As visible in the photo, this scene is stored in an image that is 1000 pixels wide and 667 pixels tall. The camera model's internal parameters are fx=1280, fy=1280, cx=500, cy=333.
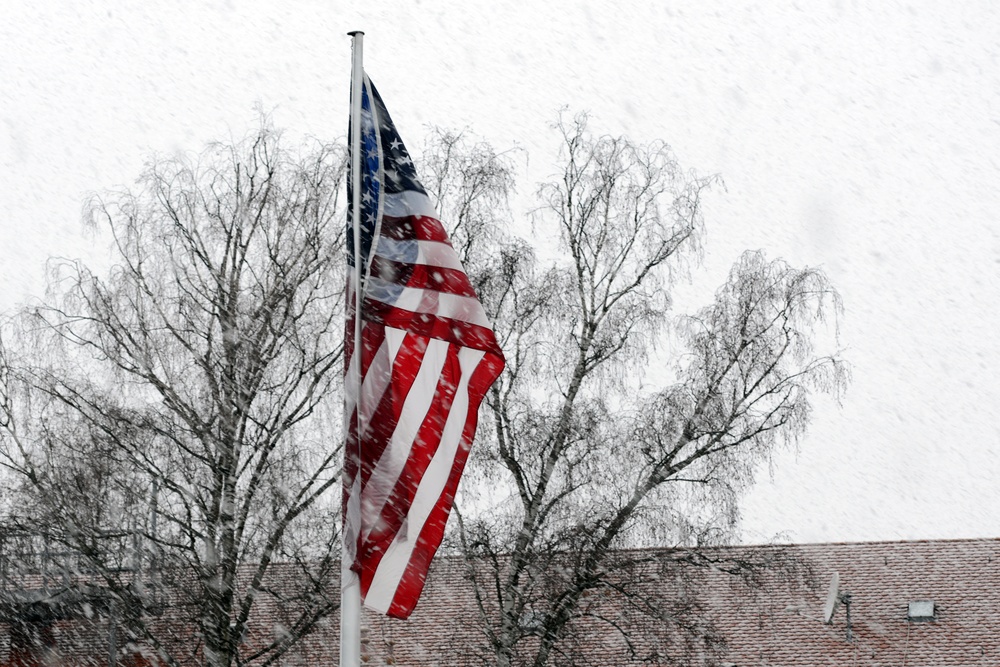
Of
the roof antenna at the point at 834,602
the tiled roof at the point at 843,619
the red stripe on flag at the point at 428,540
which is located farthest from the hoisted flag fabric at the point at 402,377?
the roof antenna at the point at 834,602

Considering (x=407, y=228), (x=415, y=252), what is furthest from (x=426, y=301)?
(x=407, y=228)

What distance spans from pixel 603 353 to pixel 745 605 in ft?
30.3

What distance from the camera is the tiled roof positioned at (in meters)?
21.2

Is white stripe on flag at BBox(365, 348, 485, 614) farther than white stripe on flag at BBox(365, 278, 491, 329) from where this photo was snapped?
No

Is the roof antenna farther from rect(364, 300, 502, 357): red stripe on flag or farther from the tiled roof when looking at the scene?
rect(364, 300, 502, 357): red stripe on flag

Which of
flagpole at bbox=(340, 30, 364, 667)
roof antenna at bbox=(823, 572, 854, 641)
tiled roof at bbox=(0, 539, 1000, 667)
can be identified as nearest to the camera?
flagpole at bbox=(340, 30, 364, 667)

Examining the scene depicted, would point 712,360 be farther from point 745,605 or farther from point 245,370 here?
point 745,605

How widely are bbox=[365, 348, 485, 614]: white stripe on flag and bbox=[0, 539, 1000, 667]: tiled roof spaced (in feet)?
44.8

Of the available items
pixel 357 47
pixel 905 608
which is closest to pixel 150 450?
pixel 357 47

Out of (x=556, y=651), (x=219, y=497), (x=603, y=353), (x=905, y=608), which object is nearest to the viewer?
(x=219, y=497)

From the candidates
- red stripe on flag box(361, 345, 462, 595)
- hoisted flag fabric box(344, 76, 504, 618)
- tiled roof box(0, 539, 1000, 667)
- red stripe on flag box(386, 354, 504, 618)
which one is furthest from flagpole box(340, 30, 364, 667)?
tiled roof box(0, 539, 1000, 667)

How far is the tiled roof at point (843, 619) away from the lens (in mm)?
21234

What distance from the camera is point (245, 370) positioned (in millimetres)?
13797

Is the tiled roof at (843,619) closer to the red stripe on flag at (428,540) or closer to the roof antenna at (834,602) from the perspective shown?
the roof antenna at (834,602)
